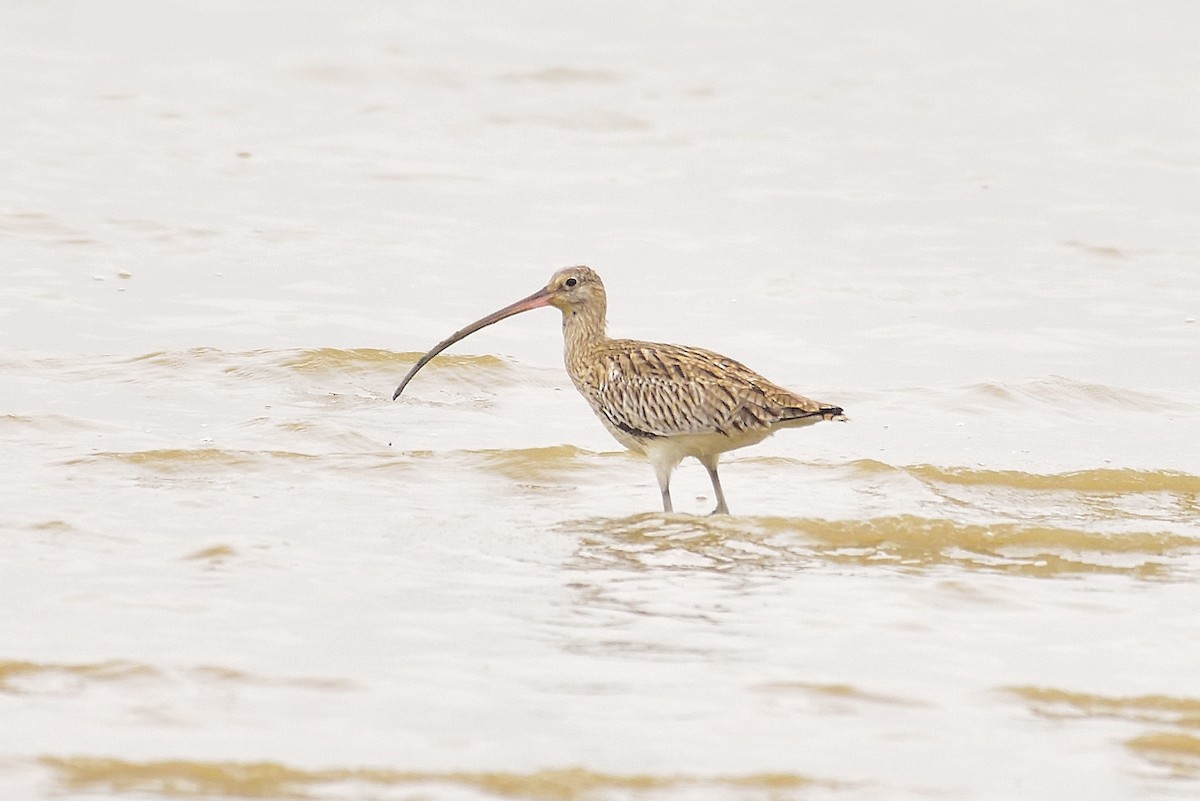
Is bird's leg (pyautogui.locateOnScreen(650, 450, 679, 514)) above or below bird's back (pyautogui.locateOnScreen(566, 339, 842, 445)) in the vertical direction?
below

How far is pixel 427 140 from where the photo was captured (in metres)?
20.3

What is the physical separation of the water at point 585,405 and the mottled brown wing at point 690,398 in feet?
1.75

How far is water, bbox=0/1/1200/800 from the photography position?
664 centimetres

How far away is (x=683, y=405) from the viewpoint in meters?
10.0

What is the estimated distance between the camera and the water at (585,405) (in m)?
6.64

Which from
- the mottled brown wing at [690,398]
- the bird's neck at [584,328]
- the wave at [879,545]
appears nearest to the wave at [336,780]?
the wave at [879,545]

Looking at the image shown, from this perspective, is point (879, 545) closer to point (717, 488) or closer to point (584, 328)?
point (717, 488)

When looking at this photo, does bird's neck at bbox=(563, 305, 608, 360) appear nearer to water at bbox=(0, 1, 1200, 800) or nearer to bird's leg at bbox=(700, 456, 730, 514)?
water at bbox=(0, 1, 1200, 800)

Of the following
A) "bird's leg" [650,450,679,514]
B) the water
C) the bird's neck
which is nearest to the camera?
the water

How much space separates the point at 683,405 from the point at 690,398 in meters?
0.06

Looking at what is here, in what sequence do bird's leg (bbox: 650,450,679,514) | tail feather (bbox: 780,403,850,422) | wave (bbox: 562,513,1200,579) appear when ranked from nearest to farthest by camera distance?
wave (bbox: 562,513,1200,579) → tail feather (bbox: 780,403,850,422) → bird's leg (bbox: 650,450,679,514)

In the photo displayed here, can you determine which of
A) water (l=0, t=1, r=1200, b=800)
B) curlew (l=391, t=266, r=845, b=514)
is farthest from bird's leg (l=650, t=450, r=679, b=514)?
water (l=0, t=1, r=1200, b=800)

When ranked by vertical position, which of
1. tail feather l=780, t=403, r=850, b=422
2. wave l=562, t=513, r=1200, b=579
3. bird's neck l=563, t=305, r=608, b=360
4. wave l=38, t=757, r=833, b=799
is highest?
bird's neck l=563, t=305, r=608, b=360

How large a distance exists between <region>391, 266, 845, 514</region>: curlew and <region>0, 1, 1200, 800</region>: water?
433mm
